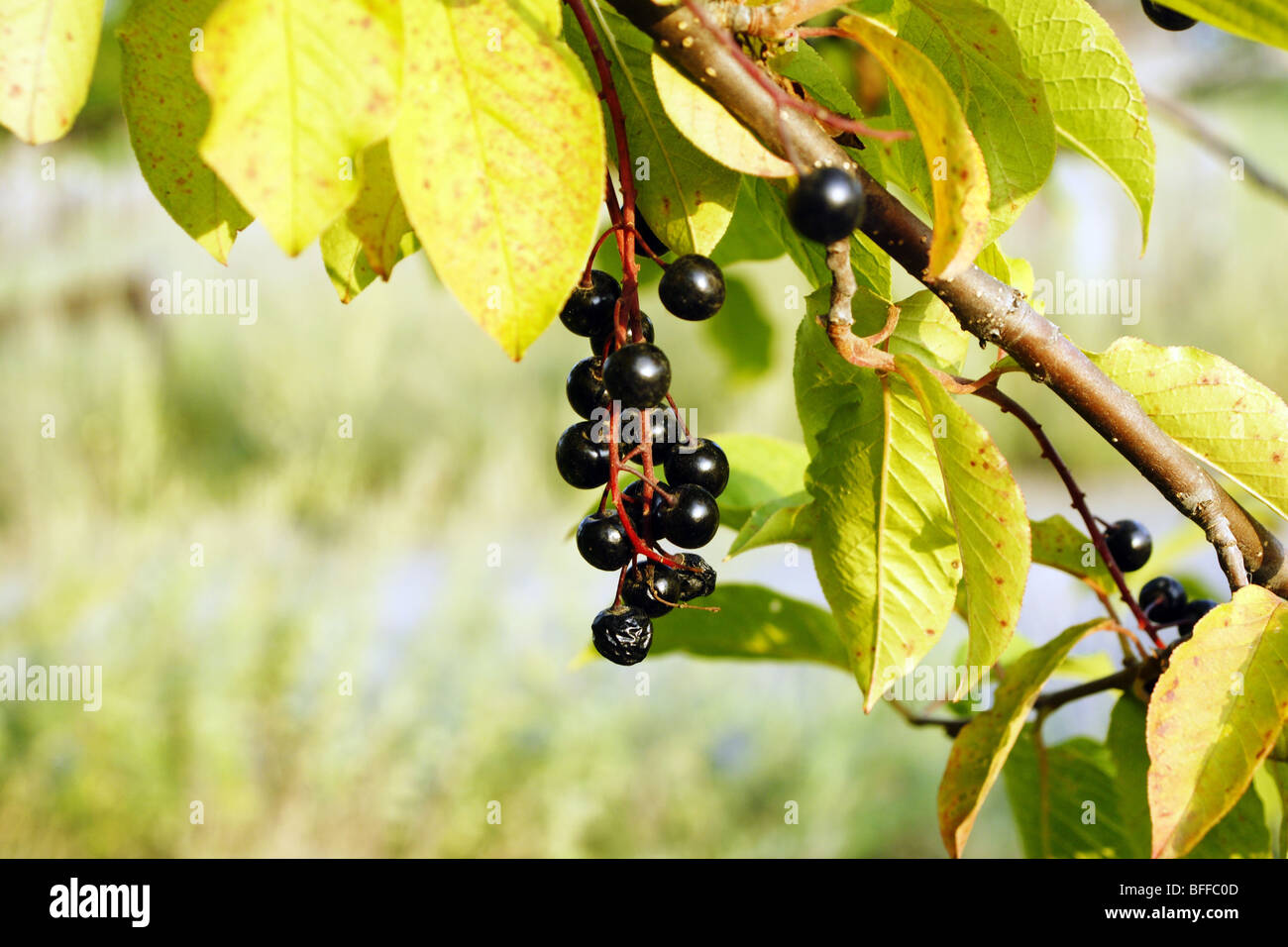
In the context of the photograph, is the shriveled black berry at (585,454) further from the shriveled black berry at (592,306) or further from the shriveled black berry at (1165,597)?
the shriveled black berry at (1165,597)

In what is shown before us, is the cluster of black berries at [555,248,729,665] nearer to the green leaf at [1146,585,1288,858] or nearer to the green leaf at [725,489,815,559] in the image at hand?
the green leaf at [725,489,815,559]

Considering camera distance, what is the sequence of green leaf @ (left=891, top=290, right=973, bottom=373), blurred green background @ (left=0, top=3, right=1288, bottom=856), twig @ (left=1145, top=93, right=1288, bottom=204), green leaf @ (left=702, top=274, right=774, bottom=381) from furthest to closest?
blurred green background @ (left=0, top=3, right=1288, bottom=856), green leaf @ (left=702, top=274, right=774, bottom=381), twig @ (left=1145, top=93, right=1288, bottom=204), green leaf @ (left=891, top=290, right=973, bottom=373)

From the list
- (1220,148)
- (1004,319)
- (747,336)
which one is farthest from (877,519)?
(1220,148)

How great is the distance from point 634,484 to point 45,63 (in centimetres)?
30

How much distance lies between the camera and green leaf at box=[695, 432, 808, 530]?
2.61 ft

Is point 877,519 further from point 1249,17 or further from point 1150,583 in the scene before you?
point 1150,583

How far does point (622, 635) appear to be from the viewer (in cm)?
48

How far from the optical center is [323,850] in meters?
2.75

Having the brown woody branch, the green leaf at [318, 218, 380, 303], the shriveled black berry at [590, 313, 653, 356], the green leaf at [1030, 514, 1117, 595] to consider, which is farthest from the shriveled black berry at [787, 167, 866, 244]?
the green leaf at [1030, 514, 1117, 595]

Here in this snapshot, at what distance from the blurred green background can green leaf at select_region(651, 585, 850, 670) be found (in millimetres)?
21

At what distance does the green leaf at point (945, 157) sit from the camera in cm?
38
